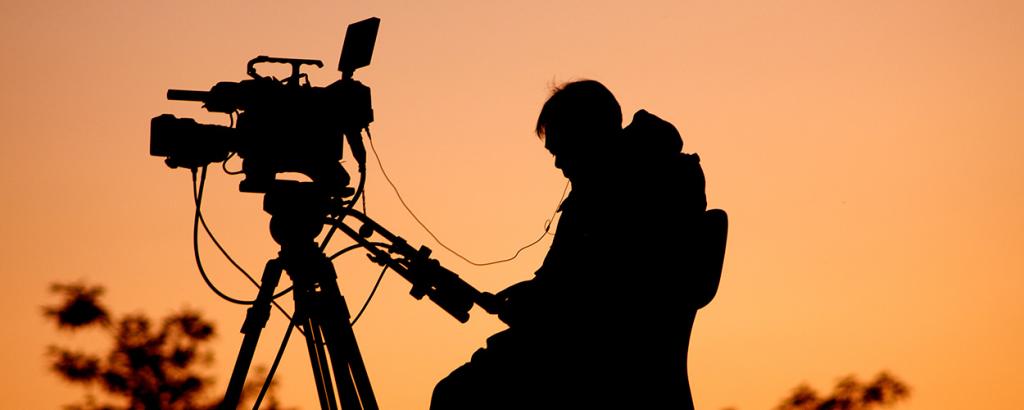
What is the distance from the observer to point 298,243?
3.81 metres

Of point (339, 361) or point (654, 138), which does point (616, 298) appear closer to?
point (654, 138)

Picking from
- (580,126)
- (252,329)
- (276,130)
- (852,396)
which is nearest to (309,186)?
(276,130)

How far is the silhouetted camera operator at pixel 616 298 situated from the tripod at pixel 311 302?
0.95 feet

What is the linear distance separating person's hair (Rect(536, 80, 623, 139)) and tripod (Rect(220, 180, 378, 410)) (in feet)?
2.65

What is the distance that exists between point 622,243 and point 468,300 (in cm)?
57

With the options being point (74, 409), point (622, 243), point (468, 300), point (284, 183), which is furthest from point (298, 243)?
point (74, 409)

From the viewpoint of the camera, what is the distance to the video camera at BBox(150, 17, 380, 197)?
3914mm

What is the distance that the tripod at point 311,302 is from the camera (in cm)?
366

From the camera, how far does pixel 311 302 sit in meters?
3.75

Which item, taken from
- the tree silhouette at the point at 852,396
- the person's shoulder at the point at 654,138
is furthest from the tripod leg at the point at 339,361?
the tree silhouette at the point at 852,396

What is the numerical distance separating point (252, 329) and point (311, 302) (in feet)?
0.66

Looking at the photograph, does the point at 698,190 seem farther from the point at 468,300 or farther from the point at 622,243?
the point at 468,300

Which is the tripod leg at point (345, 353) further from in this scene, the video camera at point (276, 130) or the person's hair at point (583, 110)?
the person's hair at point (583, 110)

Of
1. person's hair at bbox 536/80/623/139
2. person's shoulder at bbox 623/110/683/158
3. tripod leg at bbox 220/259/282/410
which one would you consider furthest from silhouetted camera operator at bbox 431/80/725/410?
tripod leg at bbox 220/259/282/410
